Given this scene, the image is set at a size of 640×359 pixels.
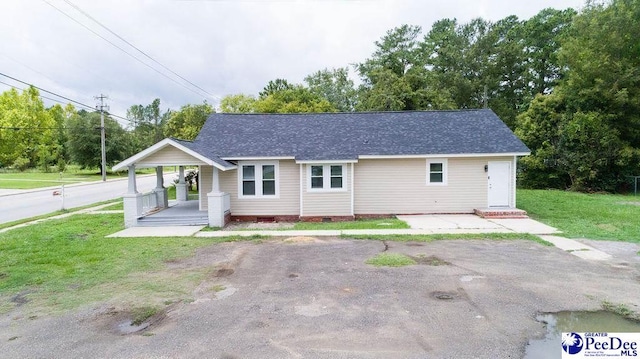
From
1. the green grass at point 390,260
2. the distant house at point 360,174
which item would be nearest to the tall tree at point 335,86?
the distant house at point 360,174

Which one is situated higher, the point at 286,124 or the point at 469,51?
the point at 469,51

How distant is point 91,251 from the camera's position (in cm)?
987

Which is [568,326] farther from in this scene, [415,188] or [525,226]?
[415,188]

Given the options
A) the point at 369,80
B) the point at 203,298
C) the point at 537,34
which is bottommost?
the point at 203,298

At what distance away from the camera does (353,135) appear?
16656mm

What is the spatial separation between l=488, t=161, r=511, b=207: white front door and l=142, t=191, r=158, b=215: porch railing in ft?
46.7

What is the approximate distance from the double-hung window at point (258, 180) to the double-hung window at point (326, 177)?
4.97 ft

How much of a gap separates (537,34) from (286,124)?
33344mm

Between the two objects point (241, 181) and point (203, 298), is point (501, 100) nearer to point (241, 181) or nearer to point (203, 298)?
point (241, 181)

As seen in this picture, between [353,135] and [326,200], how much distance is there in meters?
3.63

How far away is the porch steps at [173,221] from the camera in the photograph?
13.8 metres

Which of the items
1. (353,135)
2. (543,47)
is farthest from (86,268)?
(543,47)

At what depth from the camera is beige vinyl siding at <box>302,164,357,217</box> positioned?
1477cm

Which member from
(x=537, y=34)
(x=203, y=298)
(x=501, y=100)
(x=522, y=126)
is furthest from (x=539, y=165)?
(x=203, y=298)
